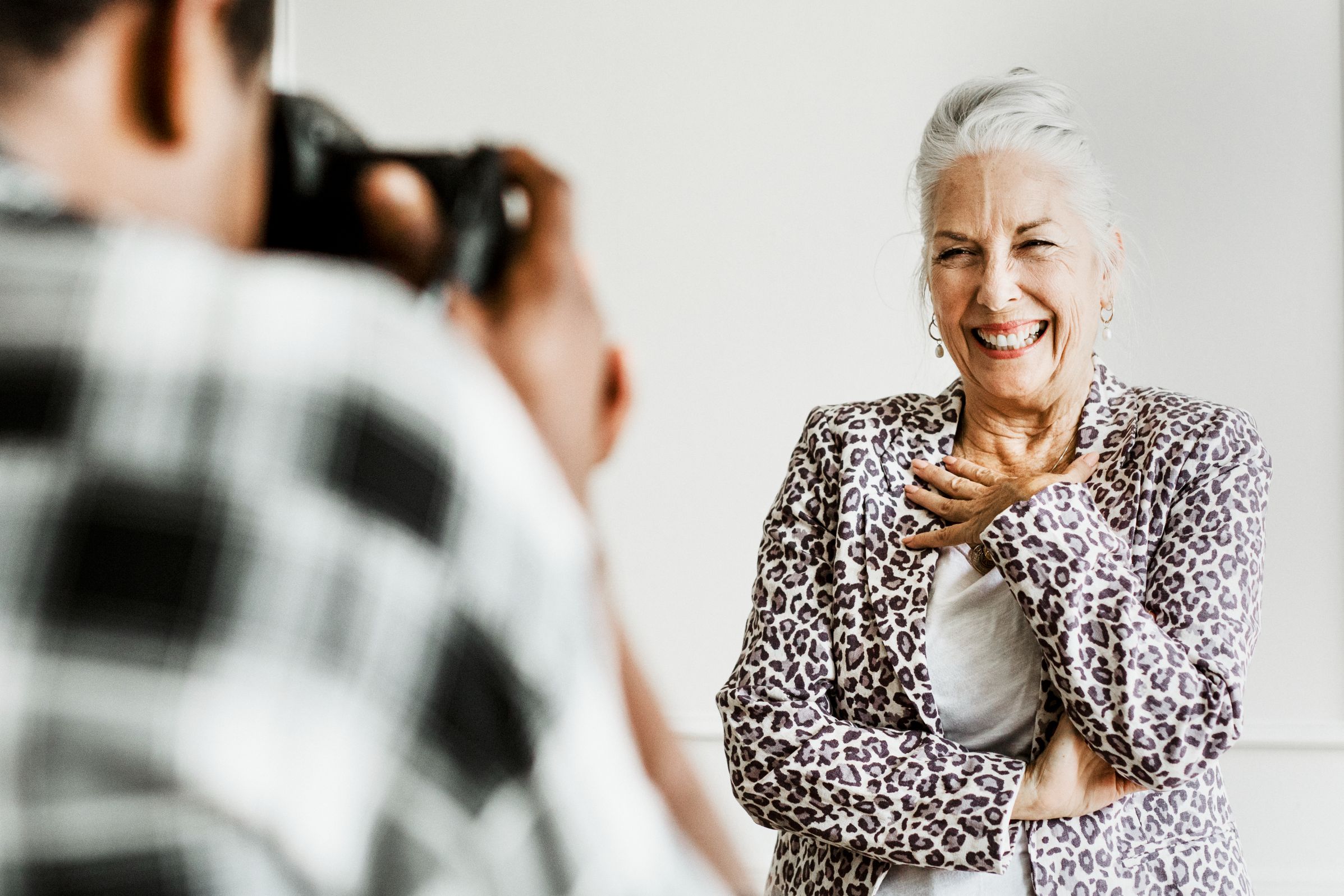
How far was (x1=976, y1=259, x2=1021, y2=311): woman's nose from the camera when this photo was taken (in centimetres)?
130

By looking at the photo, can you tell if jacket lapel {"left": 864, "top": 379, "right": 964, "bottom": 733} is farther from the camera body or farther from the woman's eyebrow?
the camera body

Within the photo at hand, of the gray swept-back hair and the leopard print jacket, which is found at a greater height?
the gray swept-back hair

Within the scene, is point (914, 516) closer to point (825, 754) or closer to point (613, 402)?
point (825, 754)

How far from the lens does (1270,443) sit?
7.25 ft

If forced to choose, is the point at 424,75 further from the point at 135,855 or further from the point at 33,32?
the point at 135,855

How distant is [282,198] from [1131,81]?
7.42 feet

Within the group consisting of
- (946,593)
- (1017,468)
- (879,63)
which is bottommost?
(946,593)

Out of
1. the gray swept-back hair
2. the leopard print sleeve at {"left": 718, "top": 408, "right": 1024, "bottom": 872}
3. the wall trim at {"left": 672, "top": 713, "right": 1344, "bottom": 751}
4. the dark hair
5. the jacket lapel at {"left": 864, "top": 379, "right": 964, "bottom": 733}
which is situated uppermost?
the gray swept-back hair

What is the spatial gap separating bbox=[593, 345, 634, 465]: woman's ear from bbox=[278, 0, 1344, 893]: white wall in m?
1.72

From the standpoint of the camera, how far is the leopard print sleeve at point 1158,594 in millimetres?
1070

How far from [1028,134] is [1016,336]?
236 millimetres

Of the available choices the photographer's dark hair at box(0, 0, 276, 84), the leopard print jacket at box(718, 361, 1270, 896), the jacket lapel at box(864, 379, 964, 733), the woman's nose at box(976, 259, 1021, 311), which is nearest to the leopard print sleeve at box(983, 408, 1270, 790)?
the leopard print jacket at box(718, 361, 1270, 896)

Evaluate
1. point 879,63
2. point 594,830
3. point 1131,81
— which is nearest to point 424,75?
point 879,63

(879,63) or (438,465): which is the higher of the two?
(879,63)
